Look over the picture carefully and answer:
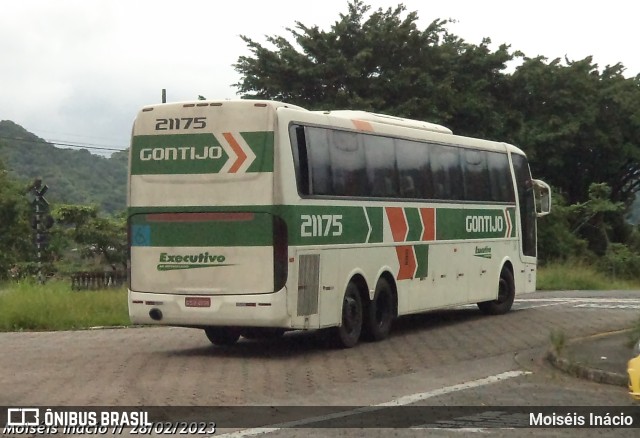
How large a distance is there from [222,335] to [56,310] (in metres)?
6.25

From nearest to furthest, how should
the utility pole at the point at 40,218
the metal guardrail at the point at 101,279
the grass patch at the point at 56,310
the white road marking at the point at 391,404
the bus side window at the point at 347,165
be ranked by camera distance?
the white road marking at the point at 391,404 → the bus side window at the point at 347,165 → the grass patch at the point at 56,310 → the metal guardrail at the point at 101,279 → the utility pole at the point at 40,218

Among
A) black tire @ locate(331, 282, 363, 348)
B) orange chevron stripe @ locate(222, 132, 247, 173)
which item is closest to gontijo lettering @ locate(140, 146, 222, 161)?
orange chevron stripe @ locate(222, 132, 247, 173)

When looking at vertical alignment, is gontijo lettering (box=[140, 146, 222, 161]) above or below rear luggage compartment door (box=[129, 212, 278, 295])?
above

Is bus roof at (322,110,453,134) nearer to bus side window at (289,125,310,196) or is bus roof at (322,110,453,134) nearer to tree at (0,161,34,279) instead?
bus side window at (289,125,310,196)

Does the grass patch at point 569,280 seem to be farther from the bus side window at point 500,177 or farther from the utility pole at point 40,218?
the utility pole at point 40,218

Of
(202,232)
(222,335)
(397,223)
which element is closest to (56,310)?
(222,335)

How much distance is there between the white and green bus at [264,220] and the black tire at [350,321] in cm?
2

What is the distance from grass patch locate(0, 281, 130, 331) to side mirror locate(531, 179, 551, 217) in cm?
925

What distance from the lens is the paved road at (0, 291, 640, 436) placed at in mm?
12391

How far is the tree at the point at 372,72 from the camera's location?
47.3 meters

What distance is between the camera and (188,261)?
16453mm

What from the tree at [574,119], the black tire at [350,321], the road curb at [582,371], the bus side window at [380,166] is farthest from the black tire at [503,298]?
the tree at [574,119]

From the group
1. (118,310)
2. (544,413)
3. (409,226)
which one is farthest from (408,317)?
(544,413)

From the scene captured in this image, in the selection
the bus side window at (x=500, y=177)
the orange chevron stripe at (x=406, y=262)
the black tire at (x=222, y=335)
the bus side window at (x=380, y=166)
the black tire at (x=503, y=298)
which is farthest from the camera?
the black tire at (x=503, y=298)
